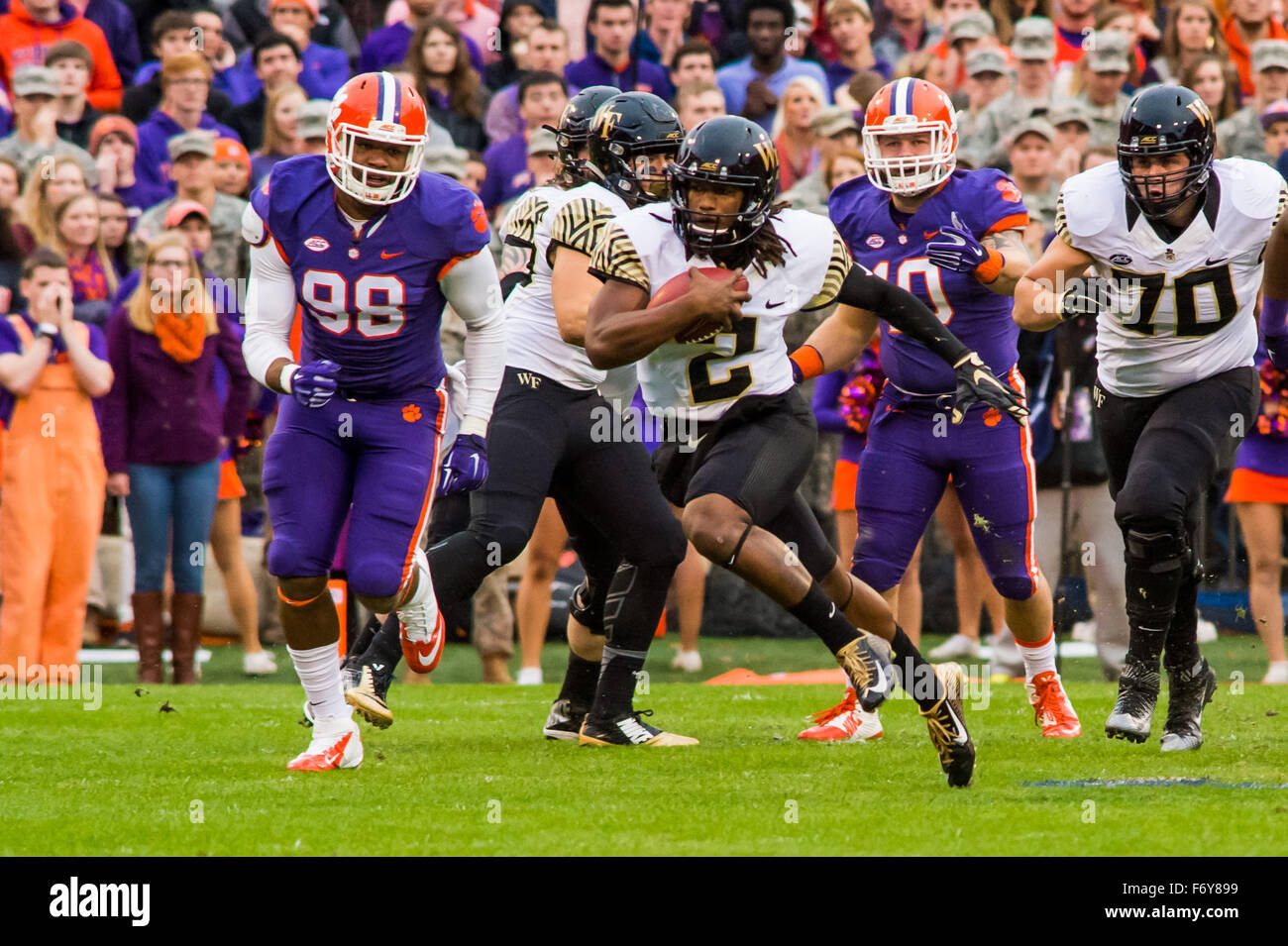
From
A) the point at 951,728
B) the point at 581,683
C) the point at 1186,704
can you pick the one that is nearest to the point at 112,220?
the point at 581,683

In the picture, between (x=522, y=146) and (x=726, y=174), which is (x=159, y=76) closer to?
(x=522, y=146)

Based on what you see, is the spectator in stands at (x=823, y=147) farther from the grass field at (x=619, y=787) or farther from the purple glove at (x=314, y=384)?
the purple glove at (x=314, y=384)

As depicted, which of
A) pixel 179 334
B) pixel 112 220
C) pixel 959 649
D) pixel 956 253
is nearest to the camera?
pixel 956 253

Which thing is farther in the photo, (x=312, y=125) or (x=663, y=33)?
(x=663, y=33)

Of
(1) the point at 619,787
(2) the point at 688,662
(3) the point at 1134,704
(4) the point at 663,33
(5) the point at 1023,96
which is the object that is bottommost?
(2) the point at 688,662

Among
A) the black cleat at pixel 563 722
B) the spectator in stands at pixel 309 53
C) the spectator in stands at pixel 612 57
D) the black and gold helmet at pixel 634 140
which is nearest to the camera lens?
the black and gold helmet at pixel 634 140

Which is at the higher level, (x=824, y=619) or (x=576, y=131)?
(x=576, y=131)

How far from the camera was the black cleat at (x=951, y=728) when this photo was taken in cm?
504

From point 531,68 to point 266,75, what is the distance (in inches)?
67.3

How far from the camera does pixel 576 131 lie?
21.6ft

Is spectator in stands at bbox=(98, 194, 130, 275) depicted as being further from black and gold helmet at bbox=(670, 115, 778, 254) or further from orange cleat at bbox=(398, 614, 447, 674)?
black and gold helmet at bbox=(670, 115, 778, 254)

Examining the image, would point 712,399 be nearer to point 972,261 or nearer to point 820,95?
point 972,261

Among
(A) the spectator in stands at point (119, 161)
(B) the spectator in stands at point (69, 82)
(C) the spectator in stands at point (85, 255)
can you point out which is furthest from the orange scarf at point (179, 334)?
(B) the spectator in stands at point (69, 82)

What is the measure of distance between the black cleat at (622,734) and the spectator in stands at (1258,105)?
6075mm
